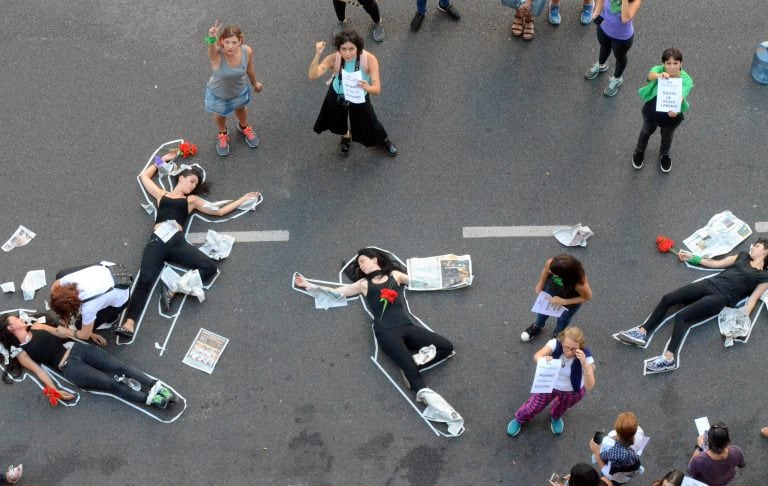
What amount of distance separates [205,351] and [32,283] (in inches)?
81.9

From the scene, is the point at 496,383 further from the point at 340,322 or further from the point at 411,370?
the point at 340,322

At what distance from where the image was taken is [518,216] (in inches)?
361

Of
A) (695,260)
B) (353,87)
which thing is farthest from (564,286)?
(353,87)

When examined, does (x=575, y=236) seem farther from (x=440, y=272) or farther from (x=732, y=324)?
(x=732, y=324)

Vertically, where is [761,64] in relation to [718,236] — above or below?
above

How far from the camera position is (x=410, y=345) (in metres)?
8.28

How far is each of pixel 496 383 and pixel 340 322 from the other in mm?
1709

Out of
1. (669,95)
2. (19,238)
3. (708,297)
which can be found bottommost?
(19,238)

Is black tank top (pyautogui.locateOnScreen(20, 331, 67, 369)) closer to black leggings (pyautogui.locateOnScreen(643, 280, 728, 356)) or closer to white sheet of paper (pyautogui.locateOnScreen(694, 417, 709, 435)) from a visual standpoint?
black leggings (pyautogui.locateOnScreen(643, 280, 728, 356))

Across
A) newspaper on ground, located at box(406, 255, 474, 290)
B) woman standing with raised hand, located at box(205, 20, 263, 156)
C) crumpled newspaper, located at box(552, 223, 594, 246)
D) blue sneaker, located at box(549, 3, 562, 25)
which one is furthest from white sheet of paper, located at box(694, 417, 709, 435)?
woman standing with raised hand, located at box(205, 20, 263, 156)

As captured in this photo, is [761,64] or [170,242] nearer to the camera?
[170,242]

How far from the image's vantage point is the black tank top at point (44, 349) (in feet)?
26.7

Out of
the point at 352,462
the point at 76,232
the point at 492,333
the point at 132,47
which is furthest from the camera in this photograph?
the point at 132,47

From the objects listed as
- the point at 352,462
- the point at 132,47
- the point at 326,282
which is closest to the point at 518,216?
the point at 326,282
